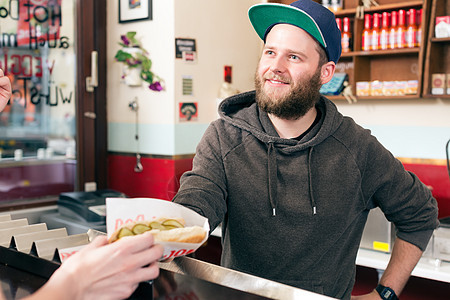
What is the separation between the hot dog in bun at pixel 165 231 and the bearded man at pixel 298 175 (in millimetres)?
357

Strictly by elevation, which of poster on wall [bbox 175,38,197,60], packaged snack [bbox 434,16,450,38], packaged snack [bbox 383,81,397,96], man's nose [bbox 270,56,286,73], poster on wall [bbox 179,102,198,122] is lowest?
poster on wall [bbox 179,102,198,122]

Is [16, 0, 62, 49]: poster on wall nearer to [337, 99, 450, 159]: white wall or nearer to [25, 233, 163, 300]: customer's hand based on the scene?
[337, 99, 450, 159]: white wall

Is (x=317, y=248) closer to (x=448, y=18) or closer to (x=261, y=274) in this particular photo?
(x=261, y=274)

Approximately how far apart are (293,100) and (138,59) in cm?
A: 231

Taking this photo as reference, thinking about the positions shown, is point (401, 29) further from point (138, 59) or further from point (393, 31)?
point (138, 59)

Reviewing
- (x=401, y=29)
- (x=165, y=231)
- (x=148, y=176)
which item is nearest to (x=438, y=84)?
(x=401, y=29)

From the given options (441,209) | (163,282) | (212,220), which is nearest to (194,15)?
(441,209)

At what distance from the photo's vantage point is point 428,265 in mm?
2445

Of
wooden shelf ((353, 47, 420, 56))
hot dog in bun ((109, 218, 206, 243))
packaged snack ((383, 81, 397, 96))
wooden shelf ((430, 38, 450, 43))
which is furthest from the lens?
packaged snack ((383, 81, 397, 96))

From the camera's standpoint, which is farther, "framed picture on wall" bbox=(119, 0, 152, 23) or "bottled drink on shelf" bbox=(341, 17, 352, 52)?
"framed picture on wall" bbox=(119, 0, 152, 23)

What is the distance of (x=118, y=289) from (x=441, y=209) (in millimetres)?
2712

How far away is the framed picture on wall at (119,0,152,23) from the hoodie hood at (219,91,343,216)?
2141mm

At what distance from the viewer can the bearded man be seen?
5.12 feet

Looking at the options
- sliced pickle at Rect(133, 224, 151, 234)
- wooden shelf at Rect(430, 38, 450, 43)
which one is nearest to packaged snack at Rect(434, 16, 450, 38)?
wooden shelf at Rect(430, 38, 450, 43)
